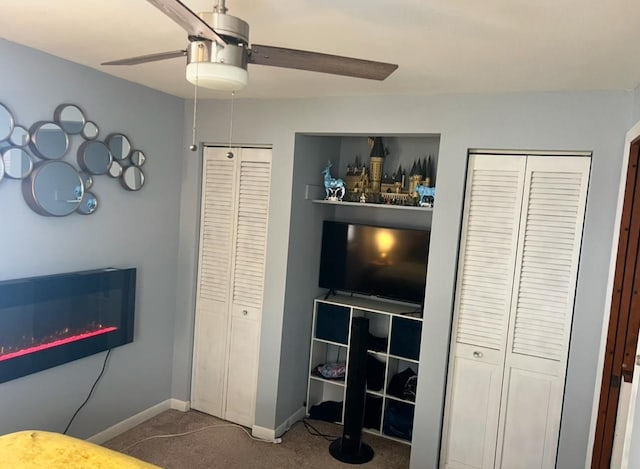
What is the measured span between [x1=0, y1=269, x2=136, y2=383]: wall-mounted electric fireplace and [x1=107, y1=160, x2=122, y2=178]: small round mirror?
629 mm

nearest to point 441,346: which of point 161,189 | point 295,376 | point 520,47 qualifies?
point 295,376

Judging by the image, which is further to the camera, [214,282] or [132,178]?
[214,282]

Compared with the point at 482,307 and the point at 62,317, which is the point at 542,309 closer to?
the point at 482,307

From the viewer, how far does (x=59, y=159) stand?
9.07 ft

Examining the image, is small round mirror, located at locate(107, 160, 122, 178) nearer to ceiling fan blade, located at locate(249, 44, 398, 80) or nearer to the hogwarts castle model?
the hogwarts castle model

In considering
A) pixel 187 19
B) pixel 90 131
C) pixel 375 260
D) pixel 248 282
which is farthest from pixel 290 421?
pixel 187 19

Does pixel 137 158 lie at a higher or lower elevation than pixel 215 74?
lower

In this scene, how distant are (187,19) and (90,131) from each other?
202 cm

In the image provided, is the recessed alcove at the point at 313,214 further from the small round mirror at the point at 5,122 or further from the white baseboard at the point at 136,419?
the small round mirror at the point at 5,122

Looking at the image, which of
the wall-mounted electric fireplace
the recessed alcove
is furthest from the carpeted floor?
the wall-mounted electric fireplace

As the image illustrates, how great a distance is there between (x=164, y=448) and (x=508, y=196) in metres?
2.77

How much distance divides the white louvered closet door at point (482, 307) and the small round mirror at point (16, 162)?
249 centimetres

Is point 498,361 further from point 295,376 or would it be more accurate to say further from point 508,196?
point 295,376

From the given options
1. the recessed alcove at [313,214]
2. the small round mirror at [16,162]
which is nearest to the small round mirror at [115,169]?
the small round mirror at [16,162]
